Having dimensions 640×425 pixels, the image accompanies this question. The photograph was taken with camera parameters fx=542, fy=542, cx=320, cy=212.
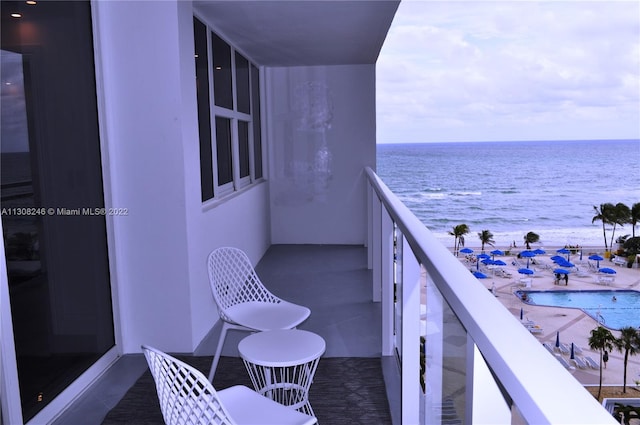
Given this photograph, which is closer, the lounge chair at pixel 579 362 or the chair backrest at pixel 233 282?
the chair backrest at pixel 233 282

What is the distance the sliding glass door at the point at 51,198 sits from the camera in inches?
93.1

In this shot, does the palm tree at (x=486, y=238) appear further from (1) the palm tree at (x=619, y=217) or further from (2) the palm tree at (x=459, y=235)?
(1) the palm tree at (x=619, y=217)

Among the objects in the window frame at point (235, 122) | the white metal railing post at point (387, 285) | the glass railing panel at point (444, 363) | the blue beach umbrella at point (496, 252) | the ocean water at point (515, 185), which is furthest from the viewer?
the ocean water at point (515, 185)

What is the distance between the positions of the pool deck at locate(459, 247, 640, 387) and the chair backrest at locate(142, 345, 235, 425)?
535 inches

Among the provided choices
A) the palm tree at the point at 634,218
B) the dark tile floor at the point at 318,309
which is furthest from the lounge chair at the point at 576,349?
the dark tile floor at the point at 318,309

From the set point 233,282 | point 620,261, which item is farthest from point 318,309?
point 620,261

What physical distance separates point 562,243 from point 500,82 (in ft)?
44.5

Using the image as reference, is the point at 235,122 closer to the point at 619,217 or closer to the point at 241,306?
the point at 241,306

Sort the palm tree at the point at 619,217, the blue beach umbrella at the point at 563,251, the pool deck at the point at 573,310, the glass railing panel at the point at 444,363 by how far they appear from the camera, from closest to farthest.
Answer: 1. the glass railing panel at the point at 444,363
2. the pool deck at the point at 573,310
3. the blue beach umbrella at the point at 563,251
4. the palm tree at the point at 619,217

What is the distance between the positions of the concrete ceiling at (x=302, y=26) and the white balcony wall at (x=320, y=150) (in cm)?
61

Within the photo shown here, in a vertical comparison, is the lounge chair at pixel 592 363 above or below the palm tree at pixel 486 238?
below

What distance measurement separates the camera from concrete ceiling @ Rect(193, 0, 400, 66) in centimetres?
389

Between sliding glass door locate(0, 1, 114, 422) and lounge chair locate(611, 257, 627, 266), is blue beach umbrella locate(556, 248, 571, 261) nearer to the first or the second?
lounge chair locate(611, 257, 627, 266)

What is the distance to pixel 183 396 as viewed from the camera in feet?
4.77
